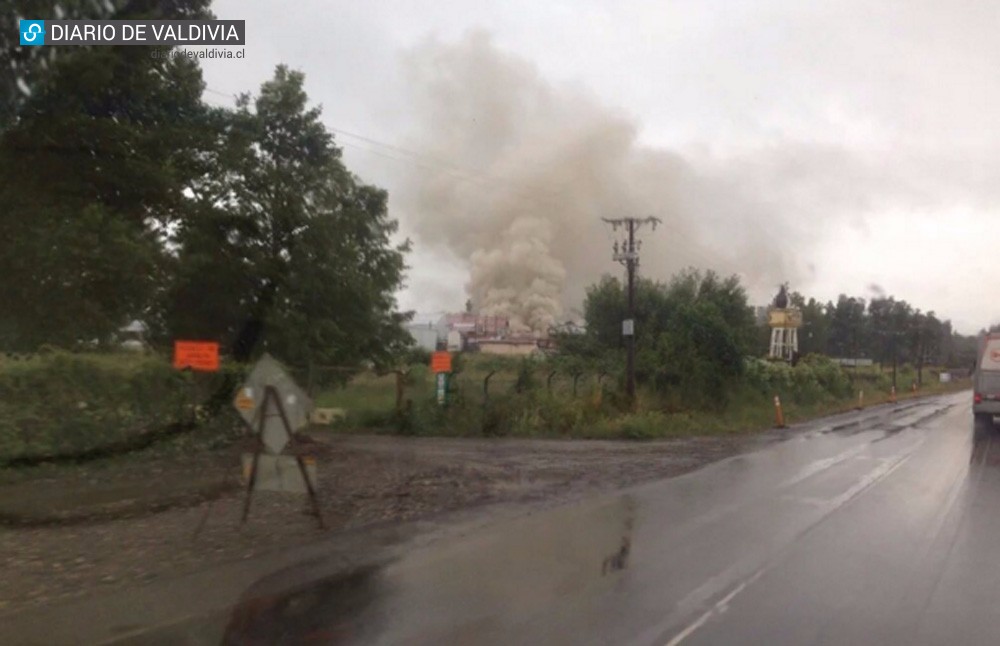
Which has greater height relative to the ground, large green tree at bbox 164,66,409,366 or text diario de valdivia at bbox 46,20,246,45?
text diario de valdivia at bbox 46,20,246,45

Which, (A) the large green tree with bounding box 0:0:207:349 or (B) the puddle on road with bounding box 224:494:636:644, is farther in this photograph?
(A) the large green tree with bounding box 0:0:207:349

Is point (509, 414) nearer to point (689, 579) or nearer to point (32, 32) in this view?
point (32, 32)

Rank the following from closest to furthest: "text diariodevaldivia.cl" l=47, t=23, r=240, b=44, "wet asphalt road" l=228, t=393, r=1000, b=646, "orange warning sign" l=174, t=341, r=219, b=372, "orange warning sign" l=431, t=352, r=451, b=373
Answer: "wet asphalt road" l=228, t=393, r=1000, b=646 → "text diariodevaldivia.cl" l=47, t=23, r=240, b=44 → "orange warning sign" l=174, t=341, r=219, b=372 → "orange warning sign" l=431, t=352, r=451, b=373

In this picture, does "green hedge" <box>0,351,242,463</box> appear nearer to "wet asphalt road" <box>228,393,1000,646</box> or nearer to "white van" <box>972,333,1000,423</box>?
"wet asphalt road" <box>228,393,1000,646</box>

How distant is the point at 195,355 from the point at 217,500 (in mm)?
4487

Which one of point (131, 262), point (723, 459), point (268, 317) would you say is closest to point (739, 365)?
point (723, 459)

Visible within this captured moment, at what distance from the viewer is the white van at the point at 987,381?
2870 centimetres

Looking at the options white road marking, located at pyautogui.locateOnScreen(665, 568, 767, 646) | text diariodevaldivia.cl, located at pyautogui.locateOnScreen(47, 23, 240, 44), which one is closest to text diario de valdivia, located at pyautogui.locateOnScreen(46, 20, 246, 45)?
text diariodevaldivia.cl, located at pyautogui.locateOnScreen(47, 23, 240, 44)

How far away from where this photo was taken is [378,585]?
29.2 feet

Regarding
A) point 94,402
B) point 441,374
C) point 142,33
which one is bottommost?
point 94,402

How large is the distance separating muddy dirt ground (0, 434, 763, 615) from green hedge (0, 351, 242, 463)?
488 mm

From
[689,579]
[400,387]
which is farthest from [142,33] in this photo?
[400,387]

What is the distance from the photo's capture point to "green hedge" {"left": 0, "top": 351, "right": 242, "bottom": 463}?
551 inches

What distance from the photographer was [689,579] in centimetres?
909
